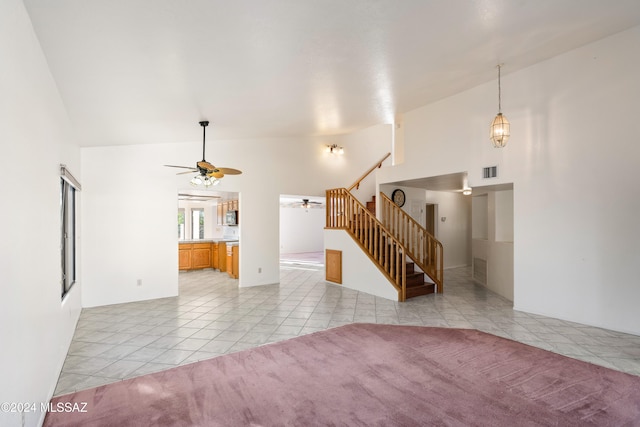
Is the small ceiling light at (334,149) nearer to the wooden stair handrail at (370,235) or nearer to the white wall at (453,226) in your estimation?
the wooden stair handrail at (370,235)

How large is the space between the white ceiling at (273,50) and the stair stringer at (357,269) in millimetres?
3008

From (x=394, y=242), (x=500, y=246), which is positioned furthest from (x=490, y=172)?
(x=394, y=242)

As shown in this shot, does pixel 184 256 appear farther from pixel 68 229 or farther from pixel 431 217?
pixel 431 217

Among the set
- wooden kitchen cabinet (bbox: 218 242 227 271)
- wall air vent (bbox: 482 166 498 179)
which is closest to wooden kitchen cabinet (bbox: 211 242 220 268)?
wooden kitchen cabinet (bbox: 218 242 227 271)

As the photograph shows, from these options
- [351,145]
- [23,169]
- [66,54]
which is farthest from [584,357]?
[351,145]

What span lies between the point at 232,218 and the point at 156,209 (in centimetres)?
328

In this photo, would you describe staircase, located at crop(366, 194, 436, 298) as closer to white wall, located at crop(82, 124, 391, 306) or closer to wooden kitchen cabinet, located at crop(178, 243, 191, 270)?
white wall, located at crop(82, 124, 391, 306)

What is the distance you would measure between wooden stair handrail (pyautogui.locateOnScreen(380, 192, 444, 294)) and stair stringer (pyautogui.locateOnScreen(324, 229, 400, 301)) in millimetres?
973

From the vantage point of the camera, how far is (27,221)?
1.96 meters

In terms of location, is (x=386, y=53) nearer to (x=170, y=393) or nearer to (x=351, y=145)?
(x=170, y=393)

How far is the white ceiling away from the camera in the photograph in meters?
2.30

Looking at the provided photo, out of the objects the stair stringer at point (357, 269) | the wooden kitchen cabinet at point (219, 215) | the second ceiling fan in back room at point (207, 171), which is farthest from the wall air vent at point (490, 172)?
the wooden kitchen cabinet at point (219, 215)

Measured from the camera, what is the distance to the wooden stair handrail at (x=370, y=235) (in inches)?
229

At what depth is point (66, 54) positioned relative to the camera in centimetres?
248
